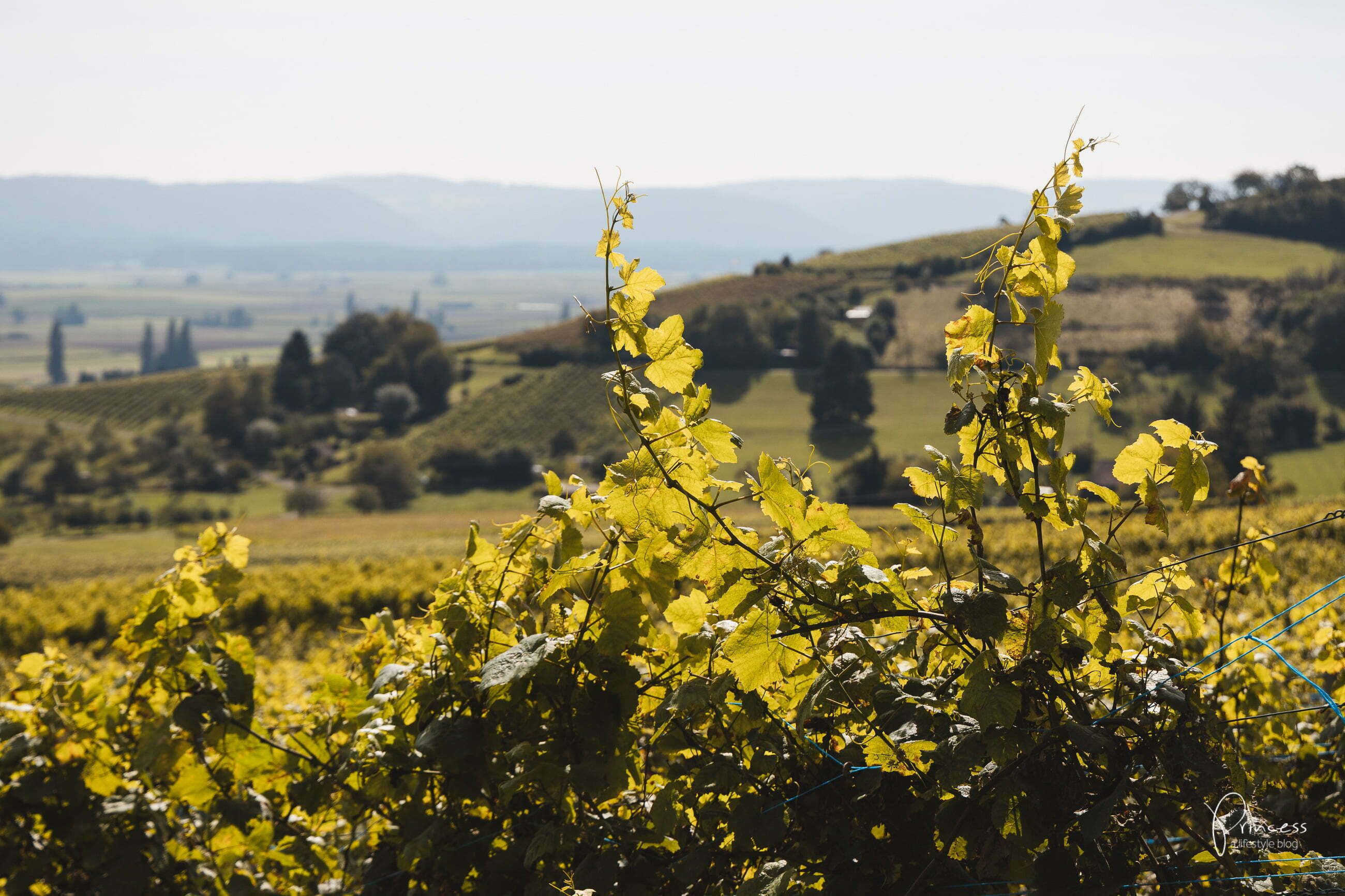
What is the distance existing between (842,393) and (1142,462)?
64.3 m

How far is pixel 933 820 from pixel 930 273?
88.2m

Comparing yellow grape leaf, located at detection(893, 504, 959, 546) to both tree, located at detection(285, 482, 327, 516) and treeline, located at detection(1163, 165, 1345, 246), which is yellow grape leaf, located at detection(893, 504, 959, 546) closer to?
tree, located at detection(285, 482, 327, 516)

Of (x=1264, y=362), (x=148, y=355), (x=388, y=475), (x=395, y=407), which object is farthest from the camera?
(x=148, y=355)

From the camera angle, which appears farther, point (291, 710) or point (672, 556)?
point (291, 710)

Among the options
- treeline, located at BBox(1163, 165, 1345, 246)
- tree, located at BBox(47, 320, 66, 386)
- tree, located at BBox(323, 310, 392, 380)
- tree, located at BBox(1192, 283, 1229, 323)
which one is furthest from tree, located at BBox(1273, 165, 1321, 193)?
tree, located at BBox(47, 320, 66, 386)

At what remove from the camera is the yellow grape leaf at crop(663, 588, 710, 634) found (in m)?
1.70

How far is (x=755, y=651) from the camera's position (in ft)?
4.75

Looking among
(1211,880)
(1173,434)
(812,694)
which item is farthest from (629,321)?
(1211,880)

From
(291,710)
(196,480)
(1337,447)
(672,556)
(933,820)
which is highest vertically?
(672,556)

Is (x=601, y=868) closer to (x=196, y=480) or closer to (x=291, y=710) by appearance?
(x=291, y=710)

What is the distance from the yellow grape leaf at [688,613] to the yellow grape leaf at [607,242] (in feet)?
2.08

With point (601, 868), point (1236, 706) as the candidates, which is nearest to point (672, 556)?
point (601, 868)

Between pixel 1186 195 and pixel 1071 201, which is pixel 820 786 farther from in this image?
pixel 1186 195

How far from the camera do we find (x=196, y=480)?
235 feet
